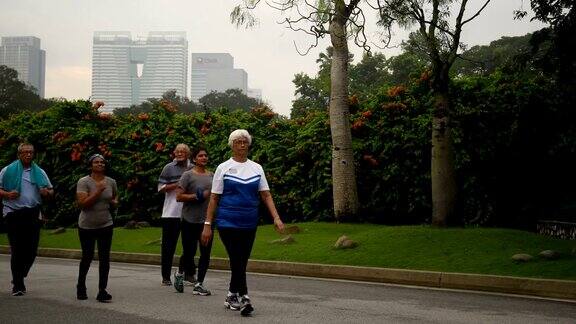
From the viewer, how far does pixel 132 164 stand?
74.0 ft

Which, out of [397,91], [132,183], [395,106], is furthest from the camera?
[132,183]

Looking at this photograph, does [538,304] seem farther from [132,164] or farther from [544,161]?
[132,164]

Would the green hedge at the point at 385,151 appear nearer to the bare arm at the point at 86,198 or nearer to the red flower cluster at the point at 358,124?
the red flower cluster at the point at 358,124

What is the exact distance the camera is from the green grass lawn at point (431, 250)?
36.7ft

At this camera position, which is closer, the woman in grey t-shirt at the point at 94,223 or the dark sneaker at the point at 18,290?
the woman in grey t-shirt at the point at 94,223

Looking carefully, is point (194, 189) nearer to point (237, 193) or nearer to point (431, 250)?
point (237, 193)

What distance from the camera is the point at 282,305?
8.47 metres

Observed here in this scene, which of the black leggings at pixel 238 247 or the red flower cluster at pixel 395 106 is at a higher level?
the red flower cluster at pixel 395 106

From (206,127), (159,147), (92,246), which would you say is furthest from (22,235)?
(206,127)

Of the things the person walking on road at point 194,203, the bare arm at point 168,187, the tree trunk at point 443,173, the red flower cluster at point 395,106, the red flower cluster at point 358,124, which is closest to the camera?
the person walking on road at point 194,203

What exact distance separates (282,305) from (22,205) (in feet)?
11.9

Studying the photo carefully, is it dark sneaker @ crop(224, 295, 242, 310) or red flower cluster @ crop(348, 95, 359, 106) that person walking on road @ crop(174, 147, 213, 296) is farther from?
red flower cluster @ crop(348, 95, 359, 106)

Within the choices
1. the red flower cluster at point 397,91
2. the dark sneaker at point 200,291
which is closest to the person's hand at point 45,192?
the dark sneaker at point 200,291

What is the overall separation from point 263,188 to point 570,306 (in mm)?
4098
